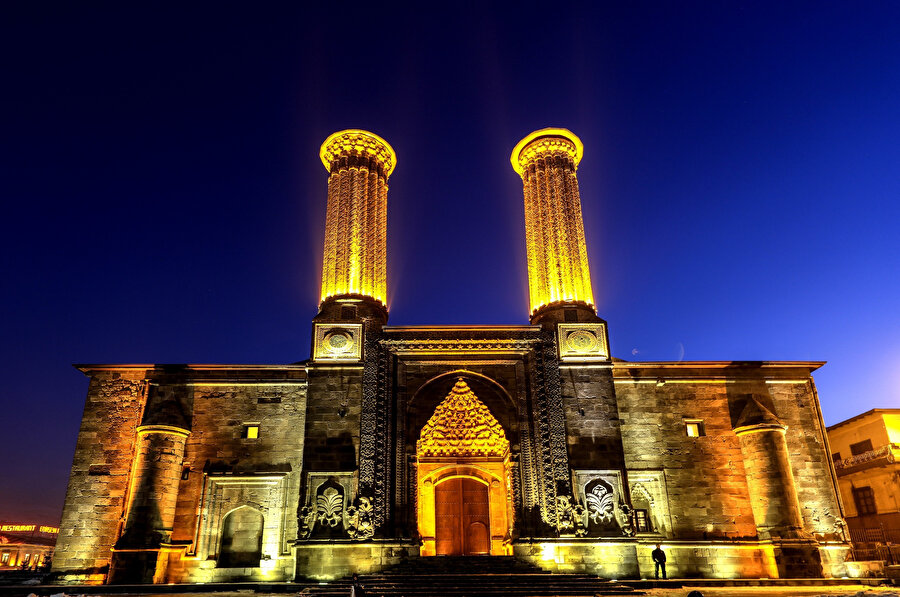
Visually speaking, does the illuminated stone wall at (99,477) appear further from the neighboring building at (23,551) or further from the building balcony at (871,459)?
the neighboring building at (23,551)

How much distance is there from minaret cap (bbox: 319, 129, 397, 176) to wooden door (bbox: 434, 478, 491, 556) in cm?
1057

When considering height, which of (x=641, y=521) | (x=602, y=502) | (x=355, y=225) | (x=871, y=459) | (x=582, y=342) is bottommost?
(x=641, y=521)

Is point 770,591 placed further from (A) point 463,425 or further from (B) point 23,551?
(B) point 23,551

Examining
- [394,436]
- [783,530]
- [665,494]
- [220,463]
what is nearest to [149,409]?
[220,463]

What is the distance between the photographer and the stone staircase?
12461 millimetres

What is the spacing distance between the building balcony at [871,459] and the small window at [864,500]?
0.76 m

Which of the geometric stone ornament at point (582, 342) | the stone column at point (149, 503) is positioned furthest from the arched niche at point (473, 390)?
the stone column at point (149, 503)

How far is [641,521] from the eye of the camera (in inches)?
635

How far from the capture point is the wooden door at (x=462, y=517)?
57.4ft

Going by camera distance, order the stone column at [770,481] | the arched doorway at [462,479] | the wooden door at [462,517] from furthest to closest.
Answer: the wooden door at [462,517], the arched doorway at [462,479], the stone column at [770,481]

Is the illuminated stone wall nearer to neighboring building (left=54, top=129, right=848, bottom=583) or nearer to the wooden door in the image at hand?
neighboring building (left=54, top=129, right=848, bottom=583)

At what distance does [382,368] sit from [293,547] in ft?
16.0

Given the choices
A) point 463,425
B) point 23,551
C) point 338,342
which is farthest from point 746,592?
point 23,551

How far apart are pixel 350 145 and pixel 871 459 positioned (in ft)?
74.7
